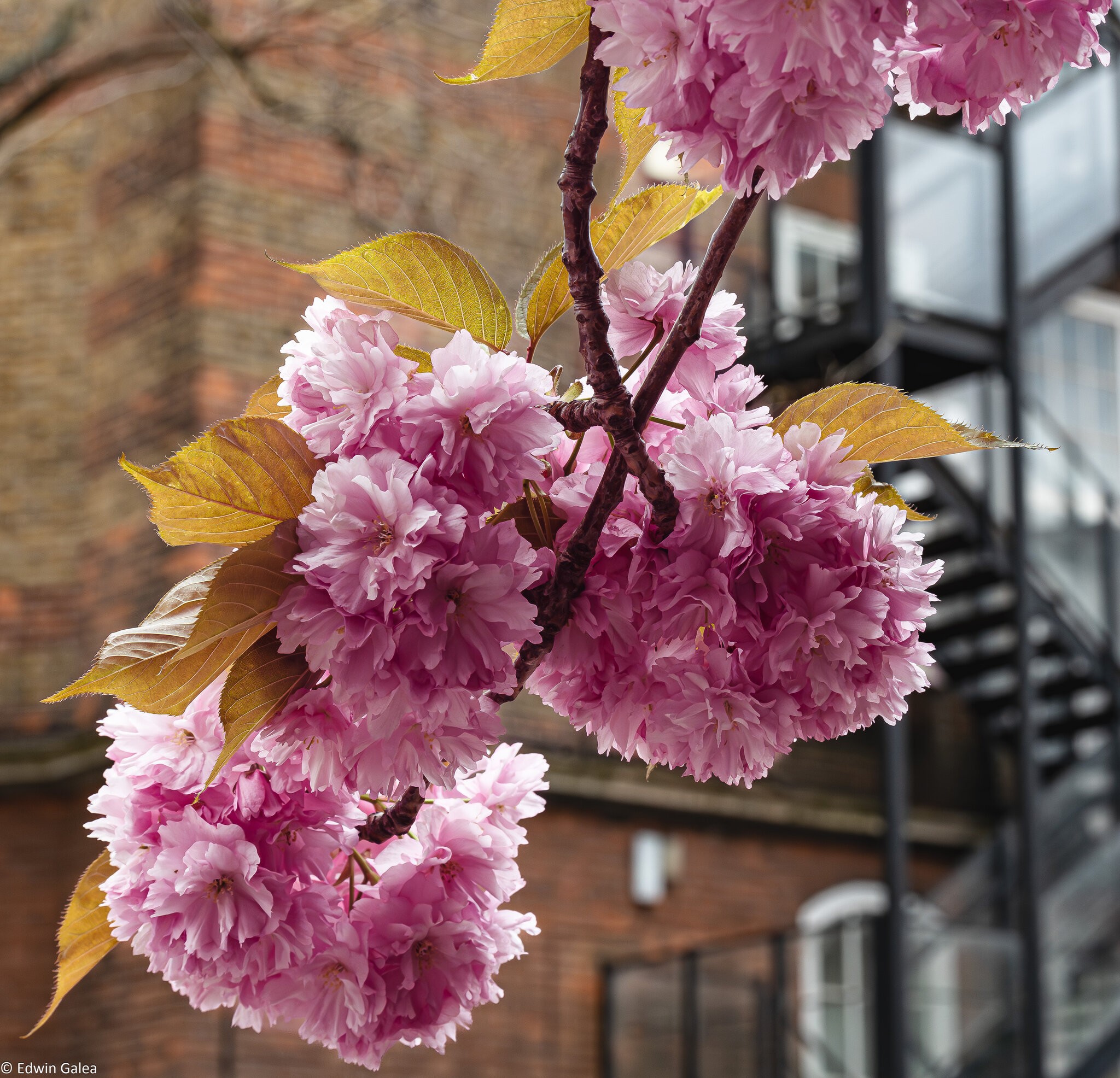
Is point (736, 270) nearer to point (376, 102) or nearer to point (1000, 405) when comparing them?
point (1000, 405)

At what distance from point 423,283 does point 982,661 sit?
9.10 m

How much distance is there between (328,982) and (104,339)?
836 cm

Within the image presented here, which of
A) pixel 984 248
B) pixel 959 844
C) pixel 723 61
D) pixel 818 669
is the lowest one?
pixel 818 669

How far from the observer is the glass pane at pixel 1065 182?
31.8ft

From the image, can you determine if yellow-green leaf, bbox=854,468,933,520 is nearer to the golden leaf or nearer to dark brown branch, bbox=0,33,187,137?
the golden leaf

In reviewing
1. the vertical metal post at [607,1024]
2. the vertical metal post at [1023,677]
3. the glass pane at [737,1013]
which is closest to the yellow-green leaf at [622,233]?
the vertical metal post at [1023,677]

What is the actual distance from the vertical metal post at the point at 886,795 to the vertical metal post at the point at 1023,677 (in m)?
0.60

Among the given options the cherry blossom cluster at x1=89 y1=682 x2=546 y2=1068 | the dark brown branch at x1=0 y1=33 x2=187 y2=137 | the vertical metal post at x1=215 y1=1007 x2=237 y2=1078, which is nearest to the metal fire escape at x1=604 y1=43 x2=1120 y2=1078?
the vertical metal post at x1=215 y1=1007 x2=237 y2=1078

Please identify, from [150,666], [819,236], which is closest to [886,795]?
[819,236]

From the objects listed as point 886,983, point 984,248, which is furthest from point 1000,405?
point 886,983

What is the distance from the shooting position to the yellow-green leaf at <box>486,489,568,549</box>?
4.08 feet

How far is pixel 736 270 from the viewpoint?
9820mm

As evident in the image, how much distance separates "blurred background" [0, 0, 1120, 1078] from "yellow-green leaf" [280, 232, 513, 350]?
6.50 meters

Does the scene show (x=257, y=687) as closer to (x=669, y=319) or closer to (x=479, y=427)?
(x=479, y=427)
